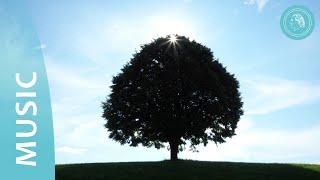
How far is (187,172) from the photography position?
1812 inches

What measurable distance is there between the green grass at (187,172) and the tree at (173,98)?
30.6ft

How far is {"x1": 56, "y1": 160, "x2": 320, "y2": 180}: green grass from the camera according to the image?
4358 cm

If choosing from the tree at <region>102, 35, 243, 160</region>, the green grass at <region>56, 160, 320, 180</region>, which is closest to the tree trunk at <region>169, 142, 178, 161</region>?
the tree at <region>102, 35, 243, 160</region>

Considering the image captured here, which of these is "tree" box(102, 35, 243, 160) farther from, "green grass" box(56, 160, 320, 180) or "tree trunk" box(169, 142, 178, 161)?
"green grass" box(56, 160, 320, 180)

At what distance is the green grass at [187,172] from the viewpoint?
43.6 metres

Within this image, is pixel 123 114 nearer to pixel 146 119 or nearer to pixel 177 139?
pixel 146 119

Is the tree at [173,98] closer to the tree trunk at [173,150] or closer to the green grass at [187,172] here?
the tree trunk at [173,150]

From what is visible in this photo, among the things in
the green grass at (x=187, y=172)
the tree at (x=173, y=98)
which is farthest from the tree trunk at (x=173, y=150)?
the green grass at (x=187, y=172)

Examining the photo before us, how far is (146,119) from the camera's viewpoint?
60594 millimetres

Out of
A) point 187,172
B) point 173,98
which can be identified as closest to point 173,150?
point 173,98

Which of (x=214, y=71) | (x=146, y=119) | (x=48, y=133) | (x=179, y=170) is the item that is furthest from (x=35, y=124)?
(x=214, y=71)

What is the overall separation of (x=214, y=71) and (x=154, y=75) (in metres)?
7.72

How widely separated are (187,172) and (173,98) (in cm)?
1496

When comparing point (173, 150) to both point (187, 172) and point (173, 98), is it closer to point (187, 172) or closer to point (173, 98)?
point (173, 98)
